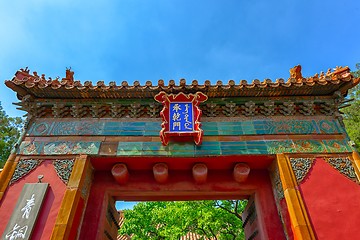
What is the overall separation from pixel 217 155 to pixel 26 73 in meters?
4.36

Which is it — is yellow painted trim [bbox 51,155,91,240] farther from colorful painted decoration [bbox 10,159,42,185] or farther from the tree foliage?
the tree foliage

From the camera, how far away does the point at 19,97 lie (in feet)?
17.6

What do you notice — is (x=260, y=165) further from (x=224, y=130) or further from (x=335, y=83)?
(x=335, y=83)

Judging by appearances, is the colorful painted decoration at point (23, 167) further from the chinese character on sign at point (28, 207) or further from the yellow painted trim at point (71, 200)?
the yellow painted trim at point (71, 200)

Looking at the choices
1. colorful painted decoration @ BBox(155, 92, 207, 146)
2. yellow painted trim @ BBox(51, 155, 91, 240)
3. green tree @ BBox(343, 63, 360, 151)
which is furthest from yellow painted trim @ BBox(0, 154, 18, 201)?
green tree @ BBox(343, 63, 360, 151)

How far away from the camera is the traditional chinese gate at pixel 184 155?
416 centimetres

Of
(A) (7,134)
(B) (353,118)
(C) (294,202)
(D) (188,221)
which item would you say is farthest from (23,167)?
(B) (353,118)

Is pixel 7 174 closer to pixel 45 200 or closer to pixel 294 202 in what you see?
pixel 45 200

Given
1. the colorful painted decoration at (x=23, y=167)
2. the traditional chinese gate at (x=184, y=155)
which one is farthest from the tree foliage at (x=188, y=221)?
the colorful painted decoration at (x=23, y=167)

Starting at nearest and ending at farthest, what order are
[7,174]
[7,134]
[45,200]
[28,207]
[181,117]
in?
[28,207] < [45,200] < [7,174] < [181,117] < [7,134]

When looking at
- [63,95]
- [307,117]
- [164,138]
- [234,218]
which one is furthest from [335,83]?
[234,218]

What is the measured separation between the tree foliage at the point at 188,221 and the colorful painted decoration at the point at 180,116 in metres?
6.34

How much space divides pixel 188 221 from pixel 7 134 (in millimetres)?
10150

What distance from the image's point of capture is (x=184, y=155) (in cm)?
471
